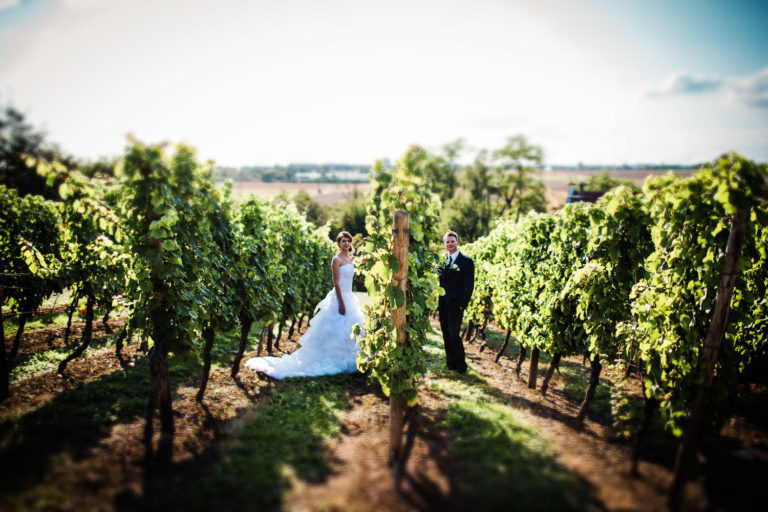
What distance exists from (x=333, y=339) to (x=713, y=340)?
18.7 feet

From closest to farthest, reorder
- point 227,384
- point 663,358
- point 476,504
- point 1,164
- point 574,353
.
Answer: point 476,504 < point 663,358 < point 574,353 < point 227,384 < point 1,164

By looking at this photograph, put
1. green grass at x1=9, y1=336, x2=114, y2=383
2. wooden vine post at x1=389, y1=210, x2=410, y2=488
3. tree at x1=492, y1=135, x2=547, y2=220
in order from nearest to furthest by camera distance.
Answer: wooden vine post at x1=389, y1=210, x2=410, y2=488
green grass at x1=9, y1=336, x2=114, y2=383
tree at x1=492, y1=135, x2=547, y2=220

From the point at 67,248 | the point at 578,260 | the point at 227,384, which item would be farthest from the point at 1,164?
the point at 578,260

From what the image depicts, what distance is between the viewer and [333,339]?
730 centimetres

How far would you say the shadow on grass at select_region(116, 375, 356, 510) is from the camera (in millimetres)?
3352

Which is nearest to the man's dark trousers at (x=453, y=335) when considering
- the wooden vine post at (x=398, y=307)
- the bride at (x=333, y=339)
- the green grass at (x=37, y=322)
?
the bride at (x=333, y=339)

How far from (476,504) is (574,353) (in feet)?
12.6

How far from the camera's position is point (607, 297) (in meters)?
5.17

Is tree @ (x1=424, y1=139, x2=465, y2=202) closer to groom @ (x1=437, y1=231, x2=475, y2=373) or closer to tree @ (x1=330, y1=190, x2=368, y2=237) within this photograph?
tree @ (x1=330, y1=190, x2=368, y2=237)

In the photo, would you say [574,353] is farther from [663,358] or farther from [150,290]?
[150,290]

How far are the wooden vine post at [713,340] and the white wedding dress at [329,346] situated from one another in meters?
5.03

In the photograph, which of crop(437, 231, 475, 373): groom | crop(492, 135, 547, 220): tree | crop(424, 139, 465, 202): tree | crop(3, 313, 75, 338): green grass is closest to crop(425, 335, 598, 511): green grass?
crop(437, 231, 475, 373): groom

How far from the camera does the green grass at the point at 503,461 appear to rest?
10.6 feet

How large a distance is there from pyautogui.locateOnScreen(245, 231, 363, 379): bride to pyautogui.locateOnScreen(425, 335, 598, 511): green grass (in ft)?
7.51
